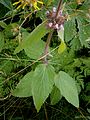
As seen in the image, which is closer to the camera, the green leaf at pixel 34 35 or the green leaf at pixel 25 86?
the green leaf at pixel 34 35

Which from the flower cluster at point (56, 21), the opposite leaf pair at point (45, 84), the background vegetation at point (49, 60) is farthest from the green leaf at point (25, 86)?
the flower cluster at point (56, 21)

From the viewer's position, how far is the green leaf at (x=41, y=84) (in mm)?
636

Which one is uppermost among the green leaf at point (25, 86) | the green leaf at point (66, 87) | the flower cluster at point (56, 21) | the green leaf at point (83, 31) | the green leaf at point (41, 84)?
the flower cluster at point (56, 21)

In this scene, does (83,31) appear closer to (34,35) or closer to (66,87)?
(66,87)

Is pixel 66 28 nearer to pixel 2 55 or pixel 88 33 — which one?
pixel 88 33

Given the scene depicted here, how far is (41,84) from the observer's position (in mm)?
640

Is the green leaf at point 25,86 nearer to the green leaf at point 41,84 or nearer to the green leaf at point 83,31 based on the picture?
the green leaf at point 41,84

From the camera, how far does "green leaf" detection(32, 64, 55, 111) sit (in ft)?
2.09

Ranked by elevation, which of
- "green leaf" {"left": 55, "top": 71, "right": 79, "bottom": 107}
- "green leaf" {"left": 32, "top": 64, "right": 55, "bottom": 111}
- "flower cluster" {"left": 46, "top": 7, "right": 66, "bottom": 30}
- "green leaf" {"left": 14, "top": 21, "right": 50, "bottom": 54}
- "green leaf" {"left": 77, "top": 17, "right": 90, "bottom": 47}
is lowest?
"green leaf" {"left": 77, "top": 17, "right": 90, "bottom": 47}

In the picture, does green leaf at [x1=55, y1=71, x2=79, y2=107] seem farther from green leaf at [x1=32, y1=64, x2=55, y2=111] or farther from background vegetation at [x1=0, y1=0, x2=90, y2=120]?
background vegetation at [x1=0, y1=0, x2=90, y2=120]

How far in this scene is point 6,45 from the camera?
0.93 metres

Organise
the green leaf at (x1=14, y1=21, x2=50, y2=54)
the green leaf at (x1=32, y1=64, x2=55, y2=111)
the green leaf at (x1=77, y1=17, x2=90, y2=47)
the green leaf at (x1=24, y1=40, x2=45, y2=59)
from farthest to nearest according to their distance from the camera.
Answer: the green leaf at (x1=77, y1=17, x2=90, y2=47) → the green leaf at (x1=24, y1=40, x2=45, y2=59) → the green leaf at (x1=32, y1=64, x2=55, y2=111) → the green leaf at (x1=14, y1=21, x2=50, y2=54)

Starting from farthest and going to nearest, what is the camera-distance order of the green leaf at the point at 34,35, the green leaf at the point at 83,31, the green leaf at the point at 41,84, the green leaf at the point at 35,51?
the green leaf at the point at 83,31, the green leaf at the point at 35,51, the green leaf at the point at 41,84, the green leaf at the point at 34,35

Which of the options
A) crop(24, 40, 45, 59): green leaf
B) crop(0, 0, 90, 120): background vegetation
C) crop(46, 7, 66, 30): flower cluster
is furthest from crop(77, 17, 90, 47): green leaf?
crop(46, 7, 66, 30): flower cluster
